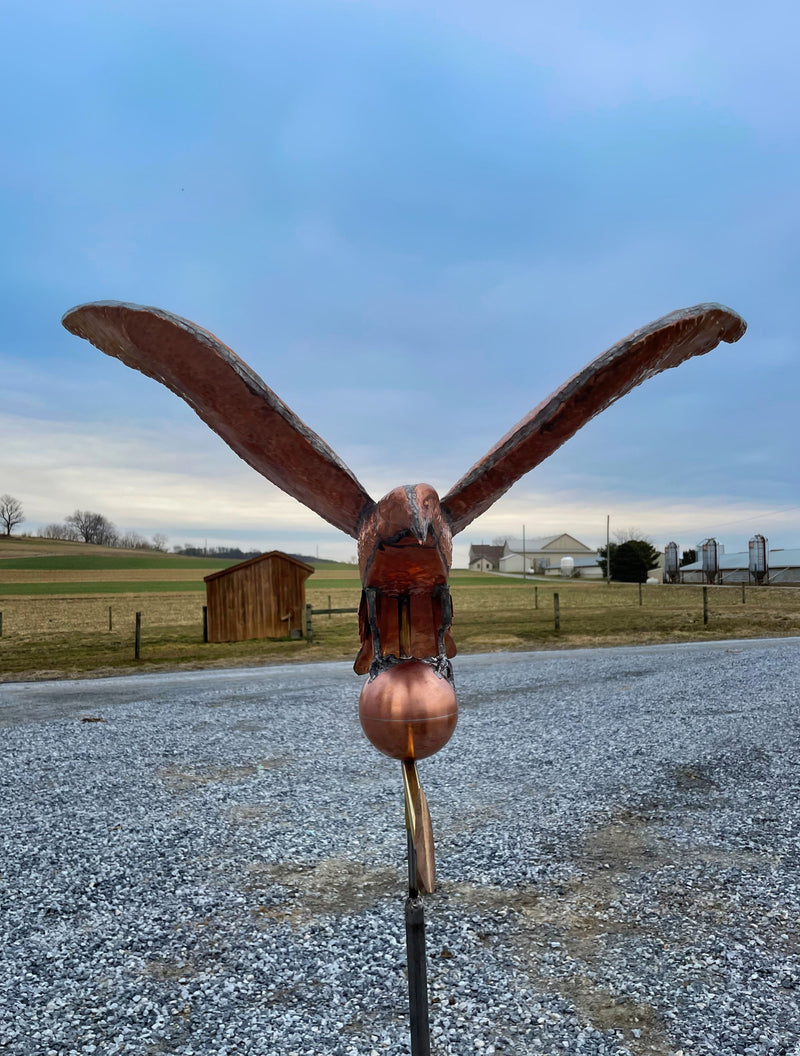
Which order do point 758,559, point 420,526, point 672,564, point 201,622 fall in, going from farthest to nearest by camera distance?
point 672,564 < point 758,559 < point 201,622 < point 420,526

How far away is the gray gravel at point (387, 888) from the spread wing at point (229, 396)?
9.03 feet

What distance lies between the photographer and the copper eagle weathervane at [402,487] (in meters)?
1.61

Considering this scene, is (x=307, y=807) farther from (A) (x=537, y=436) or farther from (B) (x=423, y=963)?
(A) (x=537, y=436)

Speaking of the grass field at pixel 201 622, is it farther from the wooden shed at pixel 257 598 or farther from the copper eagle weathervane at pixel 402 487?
the copper eagle weathervane at pixel 402 487

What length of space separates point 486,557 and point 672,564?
27.8 m

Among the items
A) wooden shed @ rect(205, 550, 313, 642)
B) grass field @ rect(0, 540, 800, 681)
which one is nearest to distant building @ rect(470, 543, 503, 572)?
grass field @ rect(0, 540, 800, 681)

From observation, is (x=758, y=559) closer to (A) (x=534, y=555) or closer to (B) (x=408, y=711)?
(A) (x=534, y=555)

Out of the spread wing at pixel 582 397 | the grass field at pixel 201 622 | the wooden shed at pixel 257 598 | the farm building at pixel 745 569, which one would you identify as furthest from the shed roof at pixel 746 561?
the spread wing at pixel 582 397

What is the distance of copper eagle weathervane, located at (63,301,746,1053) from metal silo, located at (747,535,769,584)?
48215 millimetres

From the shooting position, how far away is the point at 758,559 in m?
45.0

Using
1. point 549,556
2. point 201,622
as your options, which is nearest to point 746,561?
point 549,556

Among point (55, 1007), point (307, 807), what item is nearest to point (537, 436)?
point (55, 1007)

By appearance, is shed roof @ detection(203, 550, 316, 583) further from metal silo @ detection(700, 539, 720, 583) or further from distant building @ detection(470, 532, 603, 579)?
distant building @ detection(470, 532, 603, 579)

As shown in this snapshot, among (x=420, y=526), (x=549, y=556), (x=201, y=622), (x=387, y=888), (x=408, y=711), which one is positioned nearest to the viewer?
(x=420, y=526)
